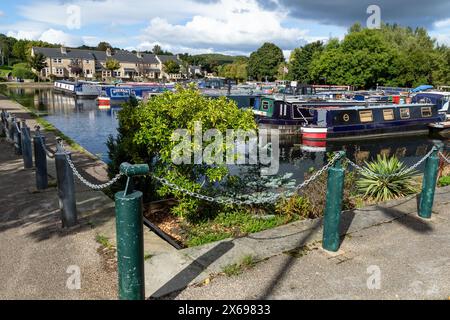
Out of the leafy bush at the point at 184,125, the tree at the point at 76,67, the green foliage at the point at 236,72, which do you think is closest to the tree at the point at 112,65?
the tree at the point at 76,67

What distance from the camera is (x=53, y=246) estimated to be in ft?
15.8

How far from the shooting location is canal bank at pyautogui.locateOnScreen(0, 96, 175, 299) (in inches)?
151

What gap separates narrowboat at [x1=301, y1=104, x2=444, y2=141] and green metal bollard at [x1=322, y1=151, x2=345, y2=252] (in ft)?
58.9

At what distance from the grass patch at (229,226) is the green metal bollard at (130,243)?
1.73 meters

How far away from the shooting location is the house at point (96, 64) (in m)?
84.6

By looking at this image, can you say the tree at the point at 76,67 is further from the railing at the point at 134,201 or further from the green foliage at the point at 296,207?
the green foliage at the point at 296,207

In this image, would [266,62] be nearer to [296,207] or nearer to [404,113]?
[404,113]

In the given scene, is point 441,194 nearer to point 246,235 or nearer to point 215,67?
point 246,235

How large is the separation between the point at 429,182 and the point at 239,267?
11.1 feet

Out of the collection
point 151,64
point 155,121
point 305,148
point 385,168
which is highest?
point 151,64

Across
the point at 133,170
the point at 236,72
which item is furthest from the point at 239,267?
the point at 236,72

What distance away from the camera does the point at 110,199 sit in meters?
6.68

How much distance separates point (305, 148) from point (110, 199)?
1672cm

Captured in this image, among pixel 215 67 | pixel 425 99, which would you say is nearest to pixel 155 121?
pixel 425 99
